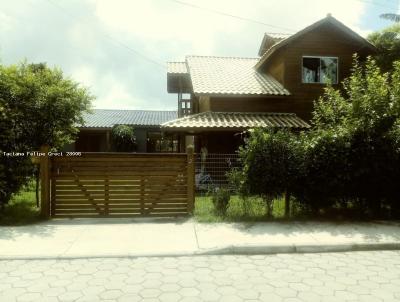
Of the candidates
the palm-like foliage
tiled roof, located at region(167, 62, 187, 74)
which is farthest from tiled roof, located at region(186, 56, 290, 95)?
the palm-like foliage

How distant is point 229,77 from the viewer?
18.4 metres

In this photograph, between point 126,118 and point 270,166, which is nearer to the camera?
point 270,166

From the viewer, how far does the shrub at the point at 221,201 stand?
8602 millimetres

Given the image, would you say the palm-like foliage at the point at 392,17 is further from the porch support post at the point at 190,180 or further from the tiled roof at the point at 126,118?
Result: the tiled roof at the point at 126,118

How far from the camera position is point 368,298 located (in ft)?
14.1

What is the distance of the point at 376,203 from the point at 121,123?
21.0 m

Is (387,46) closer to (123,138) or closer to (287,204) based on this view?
(287,204)

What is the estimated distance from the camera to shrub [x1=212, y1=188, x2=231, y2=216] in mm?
8602

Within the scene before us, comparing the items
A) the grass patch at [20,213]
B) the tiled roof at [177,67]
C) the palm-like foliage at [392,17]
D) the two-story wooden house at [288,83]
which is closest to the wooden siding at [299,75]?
the two-story wooden house at [288,83]

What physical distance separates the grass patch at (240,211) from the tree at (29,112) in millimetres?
4238

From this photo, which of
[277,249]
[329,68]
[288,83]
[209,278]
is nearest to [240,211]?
[277,249]

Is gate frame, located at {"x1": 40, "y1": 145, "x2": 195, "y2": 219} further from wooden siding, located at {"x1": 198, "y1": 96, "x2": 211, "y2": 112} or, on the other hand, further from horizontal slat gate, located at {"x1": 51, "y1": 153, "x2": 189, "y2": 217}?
wooden siding, located at {"x1": 198, "y1": 96, "x2": 211, "y2": 112}

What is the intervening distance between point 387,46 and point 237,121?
921 cm

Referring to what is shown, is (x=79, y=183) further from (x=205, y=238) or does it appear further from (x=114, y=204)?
(x=205, y=238)
